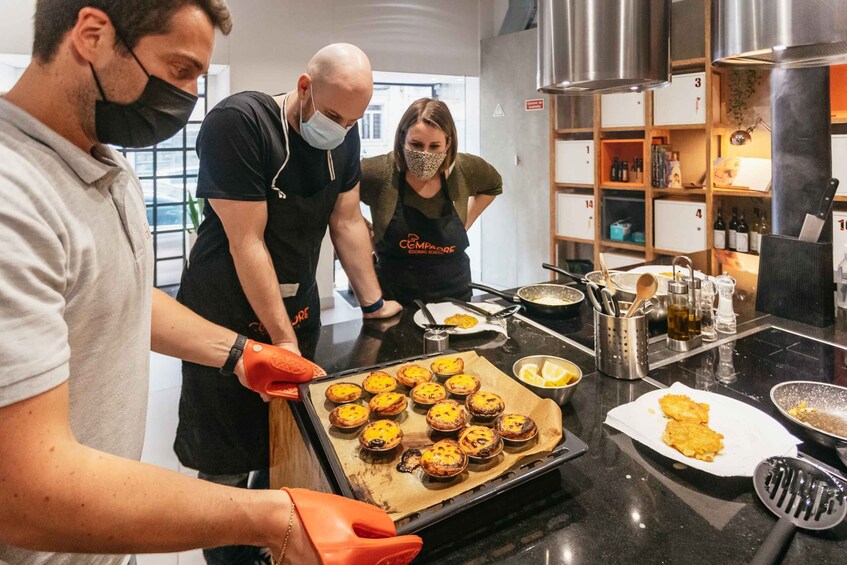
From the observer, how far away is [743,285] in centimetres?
218

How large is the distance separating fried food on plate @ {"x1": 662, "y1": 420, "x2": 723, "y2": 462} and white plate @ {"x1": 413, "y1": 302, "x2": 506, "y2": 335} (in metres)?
0.70

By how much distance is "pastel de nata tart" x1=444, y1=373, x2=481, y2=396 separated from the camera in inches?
45.8

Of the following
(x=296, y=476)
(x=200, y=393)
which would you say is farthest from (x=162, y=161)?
(x=296, y=476)

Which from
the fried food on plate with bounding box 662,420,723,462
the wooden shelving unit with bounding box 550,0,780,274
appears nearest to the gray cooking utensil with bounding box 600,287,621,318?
the fried food on plate with bounding box 662,420,723,462

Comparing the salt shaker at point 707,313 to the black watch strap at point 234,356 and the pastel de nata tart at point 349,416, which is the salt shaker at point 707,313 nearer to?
the pastel de nata tart at point 349,416

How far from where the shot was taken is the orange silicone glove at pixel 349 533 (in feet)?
2.20

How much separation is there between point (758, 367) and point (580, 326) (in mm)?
535

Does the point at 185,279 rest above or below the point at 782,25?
below

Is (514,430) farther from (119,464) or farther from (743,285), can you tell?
(743,285)

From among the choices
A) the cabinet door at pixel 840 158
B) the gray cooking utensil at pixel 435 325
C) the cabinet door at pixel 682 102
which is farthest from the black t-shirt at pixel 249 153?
Answer: the cabinet door at pixel 840 158

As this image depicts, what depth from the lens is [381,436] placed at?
97cm

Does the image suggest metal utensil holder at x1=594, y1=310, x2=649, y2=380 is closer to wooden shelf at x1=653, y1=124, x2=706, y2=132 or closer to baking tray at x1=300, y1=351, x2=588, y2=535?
baking tray at x1=300, y1=351, x2=588, y2=535

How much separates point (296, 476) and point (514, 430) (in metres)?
0.55

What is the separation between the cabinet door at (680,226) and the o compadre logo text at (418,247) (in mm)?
2478
